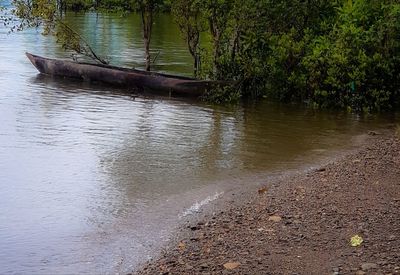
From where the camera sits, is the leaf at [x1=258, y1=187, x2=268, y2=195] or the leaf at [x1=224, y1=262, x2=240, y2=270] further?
the leaf at [x1=258, y1=187, x2=268, y2=195]

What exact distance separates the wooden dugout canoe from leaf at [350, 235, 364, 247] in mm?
11302

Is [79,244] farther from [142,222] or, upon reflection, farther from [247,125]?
[247,125]

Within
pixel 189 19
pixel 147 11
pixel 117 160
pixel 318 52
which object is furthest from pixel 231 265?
pixel 147 11

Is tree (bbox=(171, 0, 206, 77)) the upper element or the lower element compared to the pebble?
upper

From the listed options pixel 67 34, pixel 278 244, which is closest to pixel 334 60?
pixel 67 34

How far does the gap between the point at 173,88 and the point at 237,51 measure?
1.95m

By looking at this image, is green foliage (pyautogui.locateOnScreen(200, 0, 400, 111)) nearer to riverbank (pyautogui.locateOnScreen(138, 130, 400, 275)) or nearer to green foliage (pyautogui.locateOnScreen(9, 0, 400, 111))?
green foliage (pyautogui.locateOnScreen(9, 0, 400, 111))

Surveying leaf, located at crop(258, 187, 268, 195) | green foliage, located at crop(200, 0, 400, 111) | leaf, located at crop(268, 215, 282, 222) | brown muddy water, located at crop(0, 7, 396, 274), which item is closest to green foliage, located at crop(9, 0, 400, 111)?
Result: green foliage, located at crop(200, 0, 400, 111)

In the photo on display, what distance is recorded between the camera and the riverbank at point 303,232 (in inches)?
238

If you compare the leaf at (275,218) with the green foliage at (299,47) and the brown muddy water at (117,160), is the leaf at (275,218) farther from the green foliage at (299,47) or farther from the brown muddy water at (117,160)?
the green foliage at (299,47)

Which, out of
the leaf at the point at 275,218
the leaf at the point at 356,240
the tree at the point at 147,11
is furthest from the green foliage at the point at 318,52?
the leaf at the point at 356,240

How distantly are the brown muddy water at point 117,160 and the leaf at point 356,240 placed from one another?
2064 millimetres

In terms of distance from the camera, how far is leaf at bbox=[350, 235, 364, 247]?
6.43m

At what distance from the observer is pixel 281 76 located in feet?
57.8
